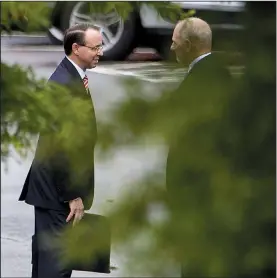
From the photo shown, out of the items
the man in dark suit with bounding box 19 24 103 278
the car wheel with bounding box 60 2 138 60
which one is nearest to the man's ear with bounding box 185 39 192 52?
the car wheel with bounding box 60 2 138 60

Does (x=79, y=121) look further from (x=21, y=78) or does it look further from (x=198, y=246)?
(x=198, y=246)

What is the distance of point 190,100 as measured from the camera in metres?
1.25

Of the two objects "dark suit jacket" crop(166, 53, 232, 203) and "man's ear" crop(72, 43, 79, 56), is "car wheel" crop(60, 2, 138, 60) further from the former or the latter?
"dark suit jacket" crop(166, 53, 232, 203)

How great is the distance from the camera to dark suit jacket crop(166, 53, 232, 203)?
4.09ft

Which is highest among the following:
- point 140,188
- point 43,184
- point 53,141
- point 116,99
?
point 116,99

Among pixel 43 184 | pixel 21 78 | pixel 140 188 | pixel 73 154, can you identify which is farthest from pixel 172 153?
pixel 43 184

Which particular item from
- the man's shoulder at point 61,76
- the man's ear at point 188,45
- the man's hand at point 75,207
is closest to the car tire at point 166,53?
the man's ear at point 188,45

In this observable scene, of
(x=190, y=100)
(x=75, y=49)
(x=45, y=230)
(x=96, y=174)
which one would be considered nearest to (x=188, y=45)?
(x=96, y=174)

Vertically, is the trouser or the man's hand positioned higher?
the man's hand

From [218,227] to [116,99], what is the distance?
0.25 m

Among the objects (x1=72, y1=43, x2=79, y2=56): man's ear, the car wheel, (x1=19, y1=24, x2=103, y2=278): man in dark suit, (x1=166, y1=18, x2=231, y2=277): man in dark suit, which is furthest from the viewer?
(x1=72, y1=43, x2=79, y2=56): man's ear

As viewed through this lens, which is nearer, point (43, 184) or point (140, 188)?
point (140, 188)

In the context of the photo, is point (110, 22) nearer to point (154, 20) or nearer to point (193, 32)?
point (154, 20)

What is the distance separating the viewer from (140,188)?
126 cm
